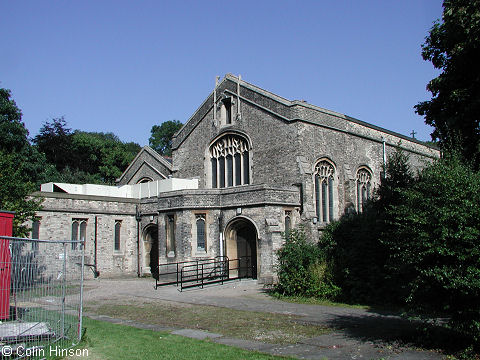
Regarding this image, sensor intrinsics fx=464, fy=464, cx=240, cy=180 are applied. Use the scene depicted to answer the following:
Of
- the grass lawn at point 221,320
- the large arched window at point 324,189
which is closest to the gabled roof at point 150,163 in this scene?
the large arched window at point 324,189

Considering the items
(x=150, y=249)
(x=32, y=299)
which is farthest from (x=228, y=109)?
(x=32, y=299)

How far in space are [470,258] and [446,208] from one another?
95 cm

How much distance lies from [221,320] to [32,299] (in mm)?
5511

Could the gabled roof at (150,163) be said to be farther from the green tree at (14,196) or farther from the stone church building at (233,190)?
the green tree at (14,196)

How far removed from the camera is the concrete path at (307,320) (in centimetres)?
862

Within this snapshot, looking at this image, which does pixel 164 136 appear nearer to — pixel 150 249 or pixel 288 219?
pixel 150 249

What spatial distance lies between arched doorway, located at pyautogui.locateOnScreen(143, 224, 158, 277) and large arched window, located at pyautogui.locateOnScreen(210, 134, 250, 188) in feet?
15.3

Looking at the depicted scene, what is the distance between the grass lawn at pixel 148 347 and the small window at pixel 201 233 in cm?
1218

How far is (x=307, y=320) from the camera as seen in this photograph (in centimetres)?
1214

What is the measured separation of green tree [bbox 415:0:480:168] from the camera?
14320 mm

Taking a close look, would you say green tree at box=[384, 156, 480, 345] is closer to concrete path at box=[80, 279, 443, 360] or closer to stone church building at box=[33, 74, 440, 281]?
concrete path at box=[80, 279, 443, 360]

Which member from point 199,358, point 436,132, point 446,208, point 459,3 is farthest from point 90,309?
point 459,3

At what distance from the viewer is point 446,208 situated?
836 cm

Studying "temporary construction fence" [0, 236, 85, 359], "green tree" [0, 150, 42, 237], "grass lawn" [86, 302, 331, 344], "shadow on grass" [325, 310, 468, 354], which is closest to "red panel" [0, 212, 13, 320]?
"temporary construction fence" [0, 236, 85, 359]
